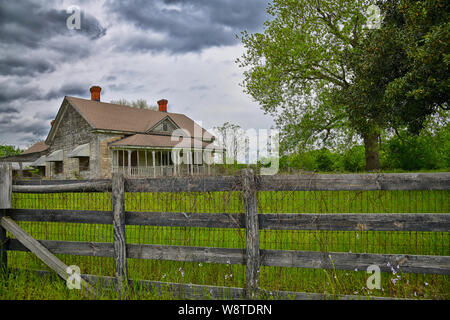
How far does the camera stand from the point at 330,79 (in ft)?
61.3

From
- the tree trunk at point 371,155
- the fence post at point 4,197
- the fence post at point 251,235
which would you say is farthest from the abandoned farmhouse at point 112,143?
the fence post at point 251,235

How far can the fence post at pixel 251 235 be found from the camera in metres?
3.11

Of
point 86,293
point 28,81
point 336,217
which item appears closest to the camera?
point 336,217

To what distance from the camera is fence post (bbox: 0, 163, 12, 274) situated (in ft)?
13.4

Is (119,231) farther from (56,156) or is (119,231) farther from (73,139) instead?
(56,156)

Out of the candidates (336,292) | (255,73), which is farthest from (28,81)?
(336,292)

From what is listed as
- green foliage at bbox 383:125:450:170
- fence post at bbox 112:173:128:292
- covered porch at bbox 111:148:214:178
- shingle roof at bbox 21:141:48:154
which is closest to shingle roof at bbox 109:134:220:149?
covered porch at bbox 111:148:214:178

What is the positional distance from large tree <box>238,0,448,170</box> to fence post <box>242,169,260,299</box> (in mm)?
8642

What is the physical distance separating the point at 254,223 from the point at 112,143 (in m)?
22.2

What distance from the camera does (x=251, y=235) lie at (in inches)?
123

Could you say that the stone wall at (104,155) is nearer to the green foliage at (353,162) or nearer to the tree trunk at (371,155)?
the green foliage at (353,162)
